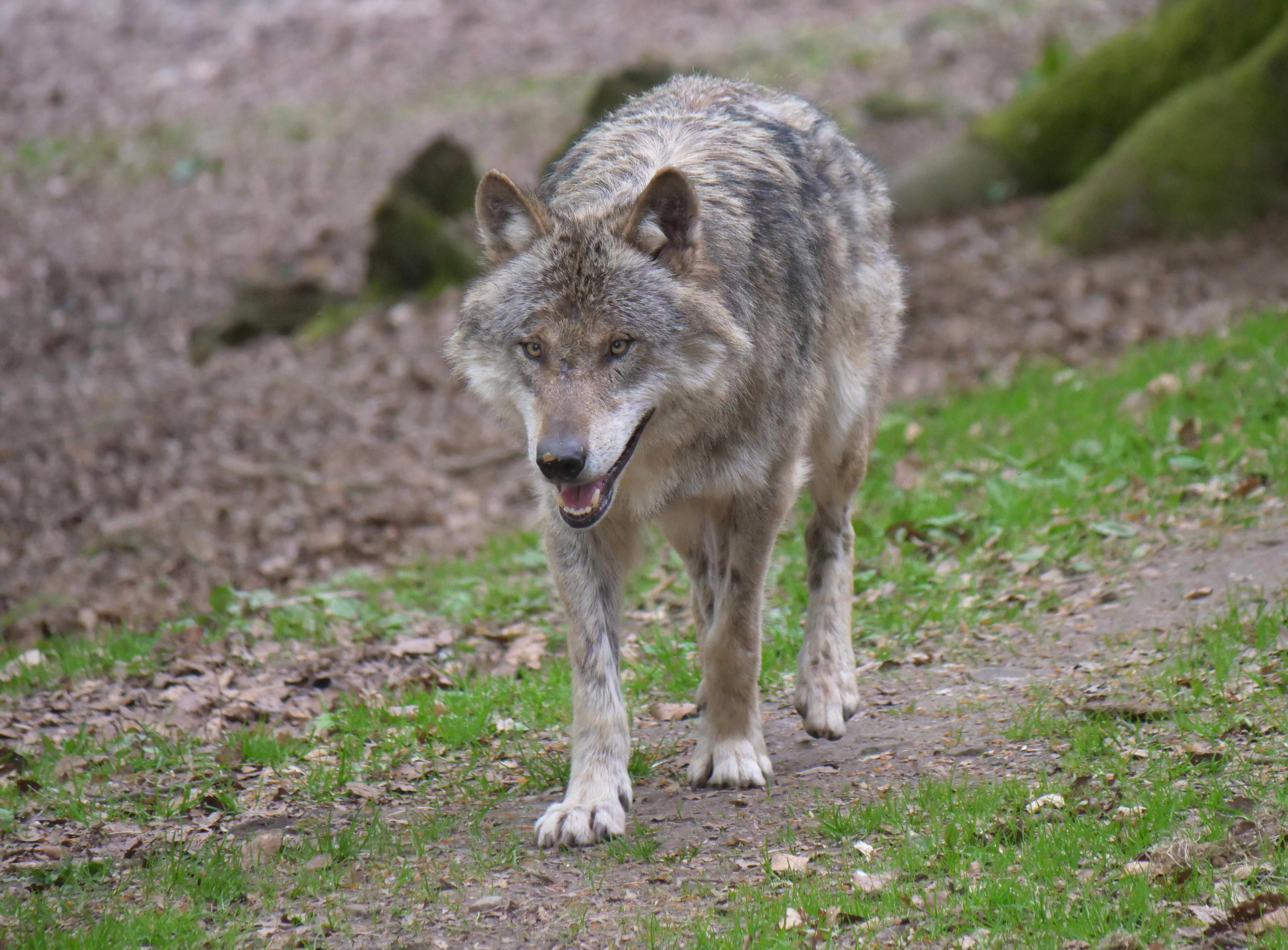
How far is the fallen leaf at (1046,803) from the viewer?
4.18 metres

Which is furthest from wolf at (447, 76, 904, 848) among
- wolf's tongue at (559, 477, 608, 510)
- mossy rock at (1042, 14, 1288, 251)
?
mossy rock at (1042, 14, 1288, 251)

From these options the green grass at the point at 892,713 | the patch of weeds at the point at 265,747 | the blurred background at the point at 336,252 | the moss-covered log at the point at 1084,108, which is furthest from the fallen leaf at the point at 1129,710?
the moss-covered log at the point at 1084,108

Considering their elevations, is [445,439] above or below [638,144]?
below

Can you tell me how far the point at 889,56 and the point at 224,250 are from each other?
9763 mm

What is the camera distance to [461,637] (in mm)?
6859

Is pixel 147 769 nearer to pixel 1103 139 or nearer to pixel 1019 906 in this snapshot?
pixel 1019 906

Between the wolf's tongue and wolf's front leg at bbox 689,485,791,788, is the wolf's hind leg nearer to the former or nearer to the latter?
wolf's front leg at bbox 689,485,791,788

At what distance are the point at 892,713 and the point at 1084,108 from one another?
8875mm

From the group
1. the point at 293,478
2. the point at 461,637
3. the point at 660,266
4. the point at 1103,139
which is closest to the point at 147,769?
the point at 461,637

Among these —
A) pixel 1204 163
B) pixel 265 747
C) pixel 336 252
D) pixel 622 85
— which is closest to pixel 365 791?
pixel 265 747

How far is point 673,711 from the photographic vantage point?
5.83 metres

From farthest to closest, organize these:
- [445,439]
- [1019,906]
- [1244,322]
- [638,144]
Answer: [445,439] < [1244,322] < [638,144] < [1019,906]

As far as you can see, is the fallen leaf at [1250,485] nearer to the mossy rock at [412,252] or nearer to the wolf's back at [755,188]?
the wolf's back at [755,188]

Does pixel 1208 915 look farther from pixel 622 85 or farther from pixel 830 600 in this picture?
pixel 622 85
